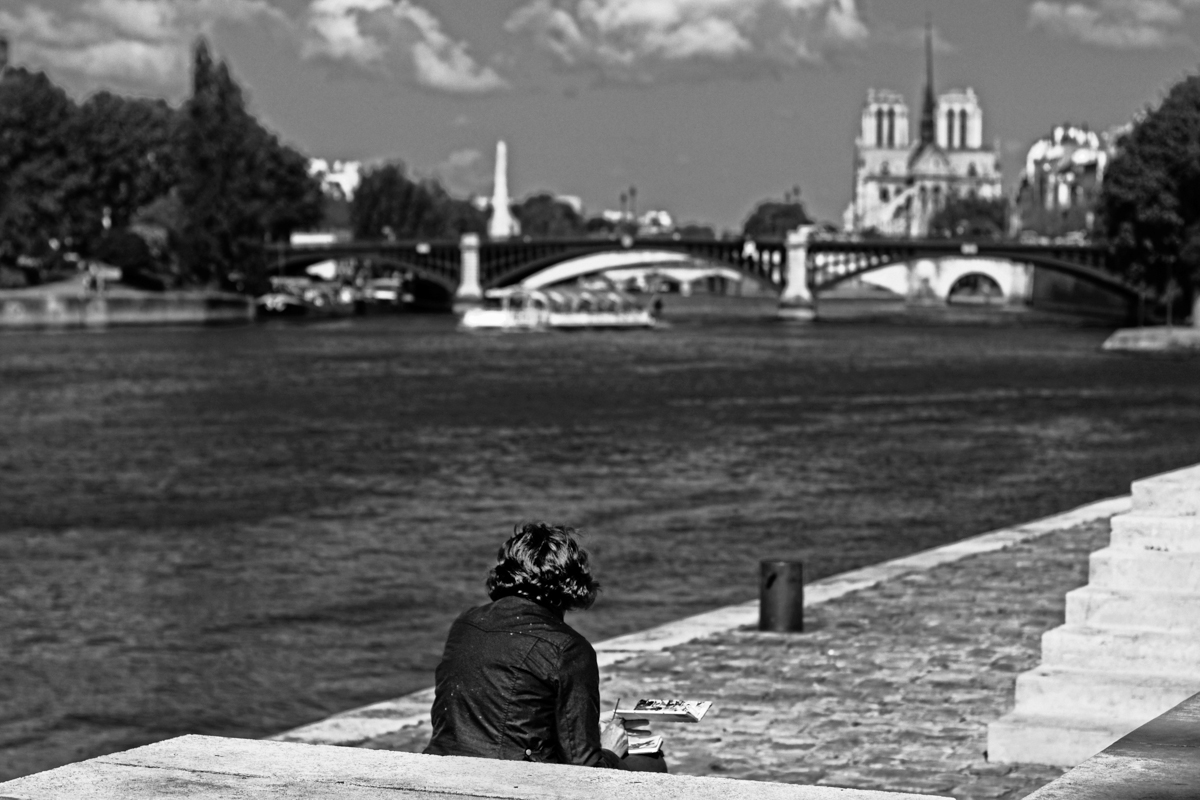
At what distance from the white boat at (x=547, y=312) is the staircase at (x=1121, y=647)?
293ft

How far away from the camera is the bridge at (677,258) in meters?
98.2

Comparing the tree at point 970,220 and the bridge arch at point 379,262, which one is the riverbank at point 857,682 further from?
the tree at point 970,220

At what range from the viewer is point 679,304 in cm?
16062

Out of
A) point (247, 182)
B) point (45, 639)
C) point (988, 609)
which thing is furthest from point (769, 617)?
point (247, 182)

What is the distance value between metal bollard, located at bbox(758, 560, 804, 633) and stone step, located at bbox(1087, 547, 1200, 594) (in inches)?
158

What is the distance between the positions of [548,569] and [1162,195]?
256ft

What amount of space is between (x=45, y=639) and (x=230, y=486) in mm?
13652

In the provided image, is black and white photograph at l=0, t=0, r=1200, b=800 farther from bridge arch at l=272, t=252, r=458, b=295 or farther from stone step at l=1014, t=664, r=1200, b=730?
bridge arch at l=272, t=252, r=458, b=295

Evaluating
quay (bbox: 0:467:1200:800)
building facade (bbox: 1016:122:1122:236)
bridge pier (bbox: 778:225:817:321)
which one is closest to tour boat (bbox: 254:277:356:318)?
bridge pier (bbox: 778:225:817:321)

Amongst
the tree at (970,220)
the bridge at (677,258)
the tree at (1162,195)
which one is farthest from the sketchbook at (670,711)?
the tree at (970,220)

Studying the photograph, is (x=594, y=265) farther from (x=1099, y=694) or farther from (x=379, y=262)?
(x=1099, y=694)

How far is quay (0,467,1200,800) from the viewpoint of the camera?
501cm

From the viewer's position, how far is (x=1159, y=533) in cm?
946

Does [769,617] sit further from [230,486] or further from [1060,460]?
[1060,460]
